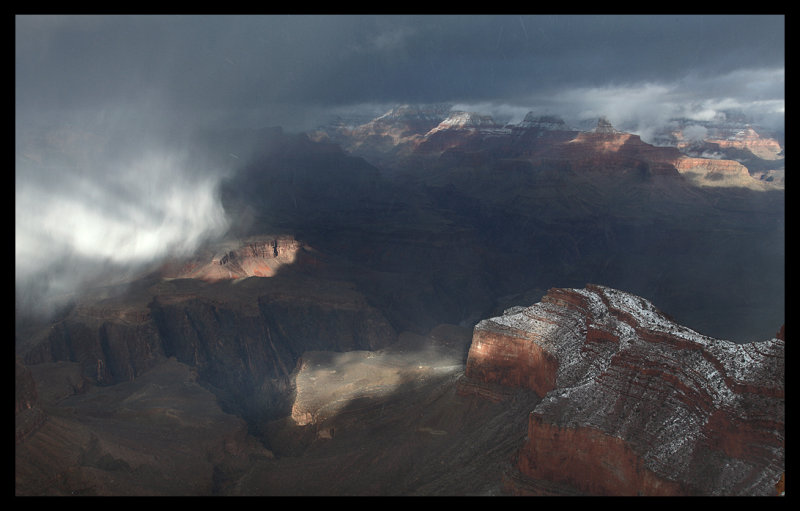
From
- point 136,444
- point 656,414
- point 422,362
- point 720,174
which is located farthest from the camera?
point 720,174

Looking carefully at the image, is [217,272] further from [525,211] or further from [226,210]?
[525,211]

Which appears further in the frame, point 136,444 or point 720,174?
point 720,174

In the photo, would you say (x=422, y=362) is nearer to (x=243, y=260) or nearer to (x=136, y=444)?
→ (x=136, y=444)

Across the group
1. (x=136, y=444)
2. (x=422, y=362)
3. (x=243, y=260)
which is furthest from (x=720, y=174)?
(x=136, y=444)

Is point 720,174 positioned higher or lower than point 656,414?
higher

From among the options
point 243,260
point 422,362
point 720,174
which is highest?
point 720,174

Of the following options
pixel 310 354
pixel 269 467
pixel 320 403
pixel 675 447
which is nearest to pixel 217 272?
pixel 310 354
